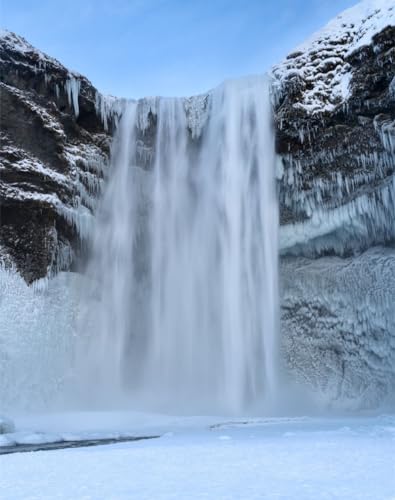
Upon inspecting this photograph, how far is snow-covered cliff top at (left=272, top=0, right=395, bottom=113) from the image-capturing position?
1322 centimetres

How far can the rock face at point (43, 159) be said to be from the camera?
13.3m

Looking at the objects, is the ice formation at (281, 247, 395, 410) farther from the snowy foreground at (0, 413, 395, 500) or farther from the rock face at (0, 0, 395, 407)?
the snowy foreground at (0, 413, 395, 500)

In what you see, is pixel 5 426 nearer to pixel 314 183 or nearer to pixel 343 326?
pixel 343 326

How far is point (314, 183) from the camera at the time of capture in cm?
1362

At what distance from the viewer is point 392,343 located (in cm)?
1262

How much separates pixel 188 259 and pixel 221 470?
34.7 feet

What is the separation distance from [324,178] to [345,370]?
198 inches

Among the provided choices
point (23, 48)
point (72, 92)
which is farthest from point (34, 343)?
point (23, 48)

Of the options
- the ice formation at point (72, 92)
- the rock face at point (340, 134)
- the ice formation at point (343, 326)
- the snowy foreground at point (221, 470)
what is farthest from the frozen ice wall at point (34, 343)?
the snowy foreground at point (221, 470)

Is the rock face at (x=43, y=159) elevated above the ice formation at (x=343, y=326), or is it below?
above

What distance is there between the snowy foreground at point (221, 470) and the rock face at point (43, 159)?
8.44 m

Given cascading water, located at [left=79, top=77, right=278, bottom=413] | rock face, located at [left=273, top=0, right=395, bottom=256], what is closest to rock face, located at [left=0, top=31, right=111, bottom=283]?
cascading water, located at [left=79, top=77, right=278, bottom=413]

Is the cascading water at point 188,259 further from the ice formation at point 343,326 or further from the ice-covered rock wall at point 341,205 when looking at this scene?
the ice formation at point 343,326

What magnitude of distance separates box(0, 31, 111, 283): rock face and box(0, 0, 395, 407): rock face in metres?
0.03
